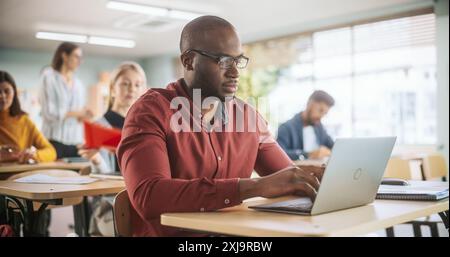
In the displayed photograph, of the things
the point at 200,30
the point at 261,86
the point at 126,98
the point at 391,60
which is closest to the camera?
the point at 200,30

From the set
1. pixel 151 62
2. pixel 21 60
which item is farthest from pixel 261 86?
pixel 21 60

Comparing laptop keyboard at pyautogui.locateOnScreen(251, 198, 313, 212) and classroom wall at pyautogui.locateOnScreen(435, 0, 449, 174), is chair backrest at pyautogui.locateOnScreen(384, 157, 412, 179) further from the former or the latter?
classroom wall at pyautogui.locateOnScreen(435, 0, 449, 174)

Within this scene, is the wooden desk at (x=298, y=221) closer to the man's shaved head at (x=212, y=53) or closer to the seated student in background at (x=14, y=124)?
the man's shaved head at (x=212, y=53)

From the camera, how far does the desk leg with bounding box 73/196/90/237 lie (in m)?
3.21

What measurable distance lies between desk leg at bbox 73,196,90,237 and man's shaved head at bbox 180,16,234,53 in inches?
72.0

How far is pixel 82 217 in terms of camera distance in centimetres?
325

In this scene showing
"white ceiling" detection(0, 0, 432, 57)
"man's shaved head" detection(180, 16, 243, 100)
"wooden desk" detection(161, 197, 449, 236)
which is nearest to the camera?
"wooden desk" detection(161, 197, 449, 236)

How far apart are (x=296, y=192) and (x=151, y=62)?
34.5ft

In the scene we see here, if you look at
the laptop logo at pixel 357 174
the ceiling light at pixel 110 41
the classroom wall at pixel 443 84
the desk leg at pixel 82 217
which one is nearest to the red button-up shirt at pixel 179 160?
the laptop logo at pixel 357 174

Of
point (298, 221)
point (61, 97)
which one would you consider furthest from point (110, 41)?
point (298, 221)

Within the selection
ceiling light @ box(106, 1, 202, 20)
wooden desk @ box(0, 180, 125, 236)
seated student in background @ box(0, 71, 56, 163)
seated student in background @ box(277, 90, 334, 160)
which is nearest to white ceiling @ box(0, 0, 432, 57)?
ceiling light @ box(106, 1, 202, 20)

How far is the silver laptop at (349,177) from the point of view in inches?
47.1
